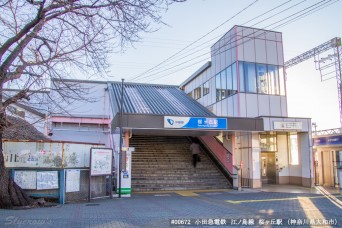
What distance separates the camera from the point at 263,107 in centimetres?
2095

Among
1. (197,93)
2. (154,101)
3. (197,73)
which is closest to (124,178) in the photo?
(154,101)

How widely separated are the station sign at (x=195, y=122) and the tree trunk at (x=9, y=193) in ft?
24.2

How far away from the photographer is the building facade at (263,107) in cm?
1902

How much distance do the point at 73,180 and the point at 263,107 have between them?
42.3 feet

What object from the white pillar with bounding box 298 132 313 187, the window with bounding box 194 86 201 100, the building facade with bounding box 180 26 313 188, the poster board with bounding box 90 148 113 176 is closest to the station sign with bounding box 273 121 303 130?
the building facade with bounding box 180 26 313 188

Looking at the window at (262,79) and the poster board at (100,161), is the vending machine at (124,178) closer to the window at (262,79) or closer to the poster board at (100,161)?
the poster board at (100,161)

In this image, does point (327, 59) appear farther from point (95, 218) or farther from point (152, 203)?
Result: point (95, 218)

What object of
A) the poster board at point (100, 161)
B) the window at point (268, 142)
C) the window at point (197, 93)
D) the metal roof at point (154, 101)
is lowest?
the poster board at point (100, 161)

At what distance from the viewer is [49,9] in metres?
8.25

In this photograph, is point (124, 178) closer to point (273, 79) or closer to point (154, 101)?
point (154, 101)

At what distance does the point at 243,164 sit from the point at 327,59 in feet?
64.6

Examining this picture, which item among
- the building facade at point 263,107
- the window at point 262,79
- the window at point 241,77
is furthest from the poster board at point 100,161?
the window at point 262,79

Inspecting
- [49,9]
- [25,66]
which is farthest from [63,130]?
[49,9]

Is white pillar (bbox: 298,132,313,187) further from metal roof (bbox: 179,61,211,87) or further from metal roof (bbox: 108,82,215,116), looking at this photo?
metal roof (bbox: 179,61,211,87)
